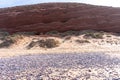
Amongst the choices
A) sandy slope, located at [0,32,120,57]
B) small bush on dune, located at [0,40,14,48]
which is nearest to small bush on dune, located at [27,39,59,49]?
sandy slope, located at [0,32,120,57]

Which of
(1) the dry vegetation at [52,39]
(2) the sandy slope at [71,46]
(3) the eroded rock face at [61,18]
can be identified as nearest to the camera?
(2) the sandy slope at [71,46]

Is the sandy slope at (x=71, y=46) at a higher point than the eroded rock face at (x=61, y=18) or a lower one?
lower

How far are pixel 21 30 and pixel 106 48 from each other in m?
13.6

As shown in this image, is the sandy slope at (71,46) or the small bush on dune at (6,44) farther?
the small bush on dune at (6,44)

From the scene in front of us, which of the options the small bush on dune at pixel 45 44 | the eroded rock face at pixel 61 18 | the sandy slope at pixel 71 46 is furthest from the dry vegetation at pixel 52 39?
the eroded rock face at pixel 61 18

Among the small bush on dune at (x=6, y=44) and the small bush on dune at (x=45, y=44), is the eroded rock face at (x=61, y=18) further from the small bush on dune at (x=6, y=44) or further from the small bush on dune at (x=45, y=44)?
the small bush on dune at (x=45, y=44)

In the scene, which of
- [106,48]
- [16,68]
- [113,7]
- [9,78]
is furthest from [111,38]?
[9,78]

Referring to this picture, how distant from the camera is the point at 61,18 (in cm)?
3866

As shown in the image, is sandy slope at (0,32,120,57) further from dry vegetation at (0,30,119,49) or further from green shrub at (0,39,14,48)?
green shrub at (0,39,14,48)

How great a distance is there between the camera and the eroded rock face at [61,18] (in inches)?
1435

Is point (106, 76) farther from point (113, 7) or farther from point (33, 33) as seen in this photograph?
point (113, 7)

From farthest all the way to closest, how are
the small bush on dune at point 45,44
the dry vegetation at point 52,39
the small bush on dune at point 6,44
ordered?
1. the small bush on dune at point 6,44
2. the dry vegetation at point 52,39
3. the small bush on dune at point 45,44

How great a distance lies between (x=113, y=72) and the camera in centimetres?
1448

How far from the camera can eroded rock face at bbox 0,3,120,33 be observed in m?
36.4
